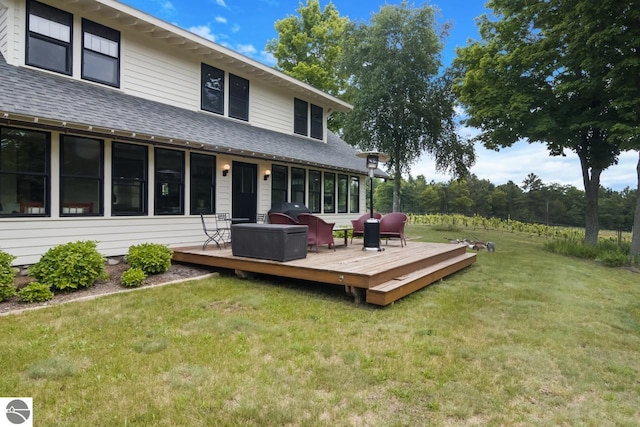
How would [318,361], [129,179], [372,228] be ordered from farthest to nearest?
1. [372,228]
2. [129,179]
3. [318,361]

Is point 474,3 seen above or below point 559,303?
above

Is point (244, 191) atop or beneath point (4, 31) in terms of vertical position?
beneath

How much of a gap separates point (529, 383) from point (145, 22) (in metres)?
8.56

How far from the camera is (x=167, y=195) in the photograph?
734 centimetres

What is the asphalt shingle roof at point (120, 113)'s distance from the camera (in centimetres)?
527

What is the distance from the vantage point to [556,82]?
39.9ft

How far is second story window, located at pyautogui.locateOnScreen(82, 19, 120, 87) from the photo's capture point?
664cm

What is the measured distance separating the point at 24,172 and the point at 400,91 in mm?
15411

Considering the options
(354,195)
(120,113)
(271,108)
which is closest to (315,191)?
(354,195)

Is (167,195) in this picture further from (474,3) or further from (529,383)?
(474,3)

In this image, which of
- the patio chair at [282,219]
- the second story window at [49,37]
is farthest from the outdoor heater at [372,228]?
the second story window at [49,37]

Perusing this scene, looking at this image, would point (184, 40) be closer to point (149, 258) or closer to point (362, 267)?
point (149, 258)

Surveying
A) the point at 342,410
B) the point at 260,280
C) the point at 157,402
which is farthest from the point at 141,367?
the point at 260,280

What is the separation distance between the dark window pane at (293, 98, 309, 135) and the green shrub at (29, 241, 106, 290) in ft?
25.1
